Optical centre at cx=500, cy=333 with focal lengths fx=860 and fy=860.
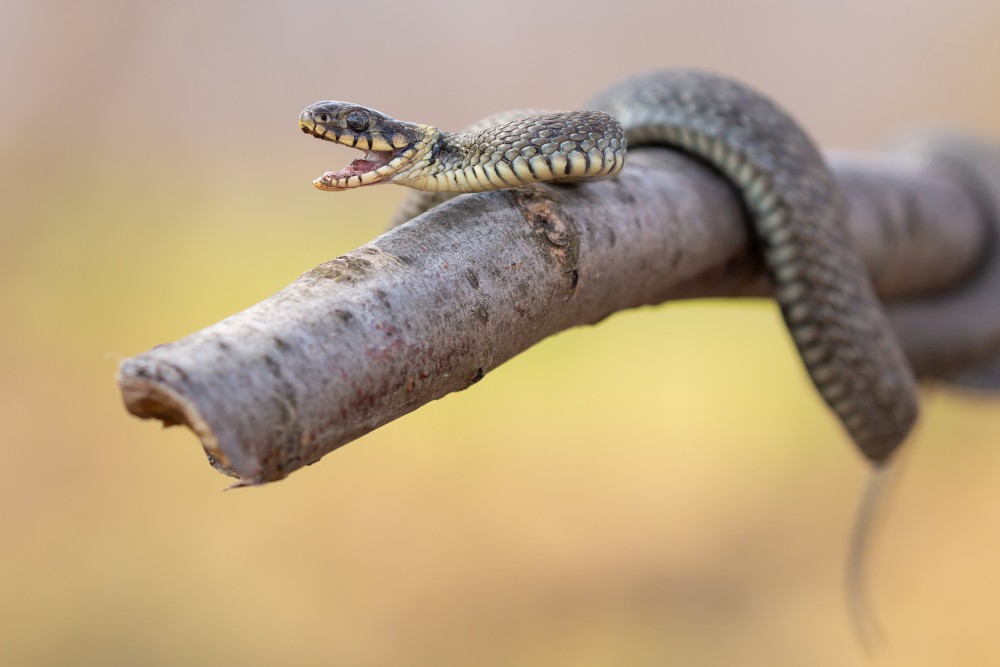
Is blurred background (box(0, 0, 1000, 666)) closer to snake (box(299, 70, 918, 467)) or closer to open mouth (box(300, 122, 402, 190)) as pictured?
snake (box(299, 70, 918, 467))

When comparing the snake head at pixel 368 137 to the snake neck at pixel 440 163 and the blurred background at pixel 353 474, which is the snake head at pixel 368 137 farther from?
the blurred background at pixel 353 474

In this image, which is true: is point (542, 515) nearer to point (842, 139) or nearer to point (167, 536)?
point (167, 536)

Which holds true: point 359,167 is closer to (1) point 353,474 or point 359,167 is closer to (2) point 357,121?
(2) point 357,121

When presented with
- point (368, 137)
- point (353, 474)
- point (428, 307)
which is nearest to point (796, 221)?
point (368, 137)

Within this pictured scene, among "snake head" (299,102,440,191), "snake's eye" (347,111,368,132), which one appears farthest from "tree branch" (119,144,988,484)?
"snake's eye" (347,111,368,132)

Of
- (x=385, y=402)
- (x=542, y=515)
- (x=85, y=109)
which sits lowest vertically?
(x=542, y=515)

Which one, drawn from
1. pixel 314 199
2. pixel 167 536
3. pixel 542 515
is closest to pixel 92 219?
pixel 314 199
